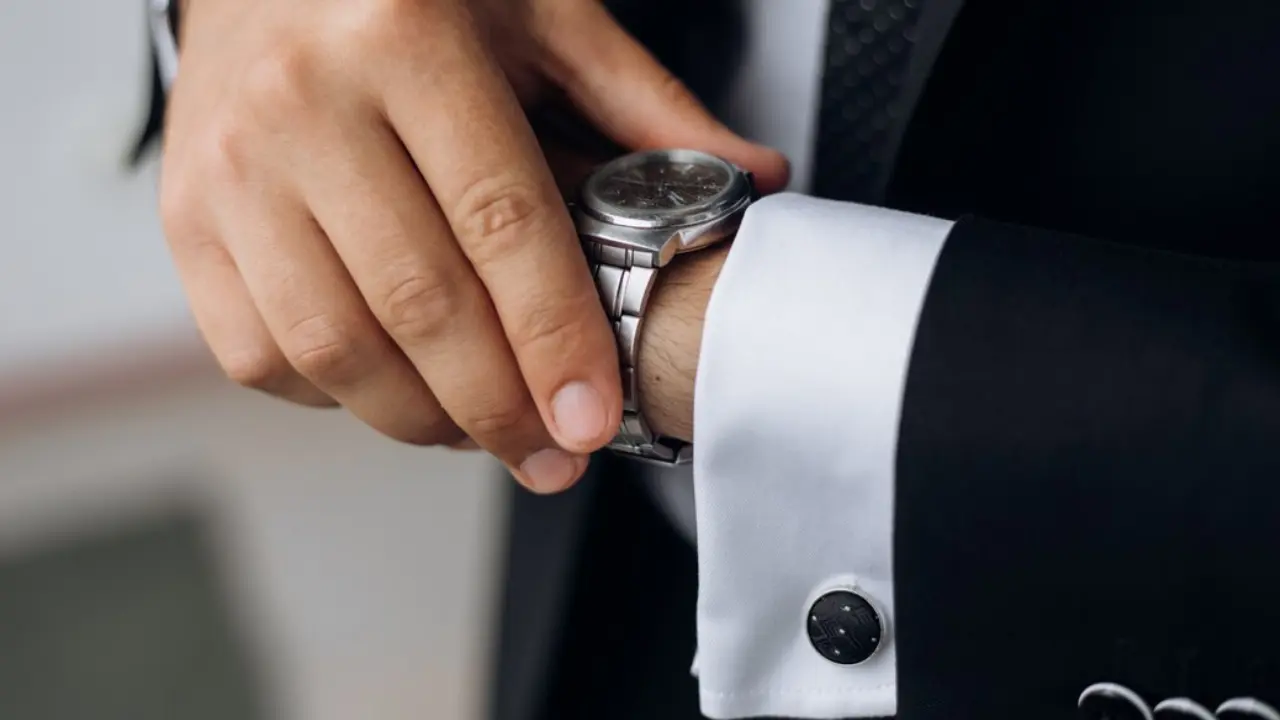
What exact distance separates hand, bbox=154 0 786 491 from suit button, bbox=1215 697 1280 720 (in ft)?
0.93

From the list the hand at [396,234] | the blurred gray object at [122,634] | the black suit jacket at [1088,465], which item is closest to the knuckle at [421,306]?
the hand at [396,234]

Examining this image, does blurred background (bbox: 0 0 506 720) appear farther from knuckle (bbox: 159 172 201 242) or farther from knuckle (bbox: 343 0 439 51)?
knuckle (bbox: 343 0 439 51)

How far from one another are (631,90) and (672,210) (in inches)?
4.4

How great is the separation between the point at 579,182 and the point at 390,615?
1.43 meters

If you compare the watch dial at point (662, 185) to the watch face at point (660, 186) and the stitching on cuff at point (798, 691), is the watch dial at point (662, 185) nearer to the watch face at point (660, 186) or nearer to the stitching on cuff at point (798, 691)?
the watch face at point (660, 186)

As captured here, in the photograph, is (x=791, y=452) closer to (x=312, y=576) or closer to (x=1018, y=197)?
(x=1018, y=197)

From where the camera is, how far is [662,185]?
556 millimetres

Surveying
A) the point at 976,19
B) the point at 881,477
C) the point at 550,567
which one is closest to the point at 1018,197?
the point at 976,19

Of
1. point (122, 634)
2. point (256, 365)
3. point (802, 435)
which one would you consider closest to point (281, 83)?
point (256, 365)

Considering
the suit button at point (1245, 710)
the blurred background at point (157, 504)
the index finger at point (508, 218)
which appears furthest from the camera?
the blurred background at point (157, 504)

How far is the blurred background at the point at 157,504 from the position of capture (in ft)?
5.60

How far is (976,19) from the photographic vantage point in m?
0.55

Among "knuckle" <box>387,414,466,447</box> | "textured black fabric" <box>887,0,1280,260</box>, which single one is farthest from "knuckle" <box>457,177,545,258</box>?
"textured black fabric" <box>887,0,1280,260</box>

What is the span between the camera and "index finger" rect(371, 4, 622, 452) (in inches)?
19.3
